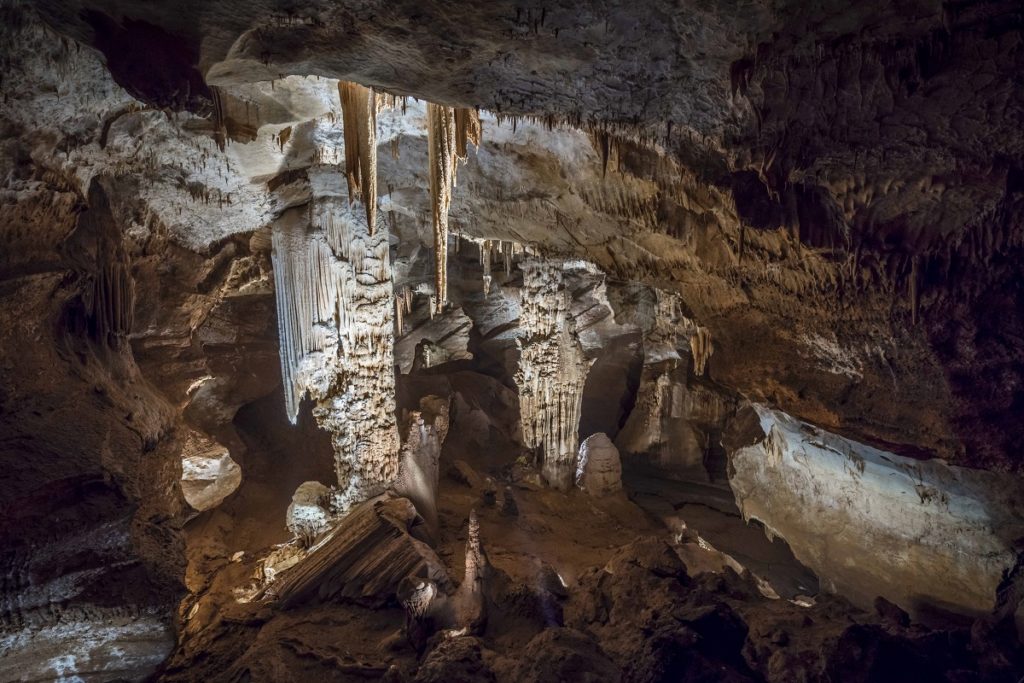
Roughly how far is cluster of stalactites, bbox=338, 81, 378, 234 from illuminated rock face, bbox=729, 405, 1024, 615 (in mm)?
4332

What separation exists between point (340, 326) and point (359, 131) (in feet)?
7.77

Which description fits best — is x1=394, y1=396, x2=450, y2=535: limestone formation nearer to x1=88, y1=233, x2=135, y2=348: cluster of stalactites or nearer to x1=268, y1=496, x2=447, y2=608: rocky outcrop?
x1=268, y1=496, x2=447, y2=608: rocky outcrop

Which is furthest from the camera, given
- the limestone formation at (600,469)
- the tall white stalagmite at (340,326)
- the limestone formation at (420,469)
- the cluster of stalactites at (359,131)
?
the limestone formation at (600,469)

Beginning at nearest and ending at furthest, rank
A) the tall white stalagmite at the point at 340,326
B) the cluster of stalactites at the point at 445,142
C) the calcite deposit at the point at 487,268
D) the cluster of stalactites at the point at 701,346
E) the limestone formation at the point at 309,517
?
1. the calcite deposit at the point at 487,268
2. the cluster of stalactites at the point at 445,142
3. the cluster of stalactites at the point at 701,346
4. the tall white stalagmite at the point at 340,326
5. the limestone formation at the point at 309,517

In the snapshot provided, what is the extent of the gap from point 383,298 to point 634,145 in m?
3.31

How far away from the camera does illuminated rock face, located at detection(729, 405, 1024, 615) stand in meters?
4.51

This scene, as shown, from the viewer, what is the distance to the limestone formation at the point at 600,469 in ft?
28.0

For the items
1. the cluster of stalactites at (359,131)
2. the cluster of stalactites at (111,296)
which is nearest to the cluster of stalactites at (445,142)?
the cluster of stalactites at (359,131)

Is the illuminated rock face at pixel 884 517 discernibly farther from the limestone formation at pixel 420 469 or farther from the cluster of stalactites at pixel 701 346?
the limestone formation at pixel 420 469

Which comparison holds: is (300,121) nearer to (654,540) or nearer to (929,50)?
(929,50)

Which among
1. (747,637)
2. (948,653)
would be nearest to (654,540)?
(747,637)

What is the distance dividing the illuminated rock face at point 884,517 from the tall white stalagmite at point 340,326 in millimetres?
3974

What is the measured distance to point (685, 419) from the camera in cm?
972

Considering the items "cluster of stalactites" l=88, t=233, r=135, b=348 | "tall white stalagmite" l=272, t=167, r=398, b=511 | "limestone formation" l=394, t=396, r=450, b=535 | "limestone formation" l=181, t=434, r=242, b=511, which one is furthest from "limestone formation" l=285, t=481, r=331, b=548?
"cluster of stalactites" l=88, t=233, r=135, b=348
